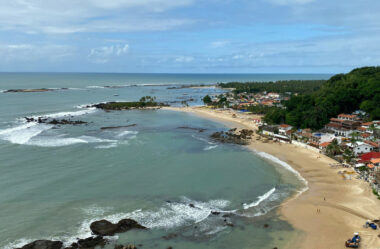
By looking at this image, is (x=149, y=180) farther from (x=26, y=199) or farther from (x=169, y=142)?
(x=169, y=142)

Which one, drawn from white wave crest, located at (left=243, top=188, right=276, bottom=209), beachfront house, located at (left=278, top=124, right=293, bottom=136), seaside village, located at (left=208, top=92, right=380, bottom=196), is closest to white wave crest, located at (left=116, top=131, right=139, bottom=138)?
seaside village, located at (left=208, top=92, right=380, bottom=196)

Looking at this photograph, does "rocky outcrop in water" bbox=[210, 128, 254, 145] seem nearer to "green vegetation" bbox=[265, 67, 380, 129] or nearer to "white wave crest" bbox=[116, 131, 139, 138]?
"green vegetation" bbox=[265, 67, 380, 129]

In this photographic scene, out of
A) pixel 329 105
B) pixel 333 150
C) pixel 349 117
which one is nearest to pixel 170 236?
pixel 333 150

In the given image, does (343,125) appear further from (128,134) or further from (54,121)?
(54,121)

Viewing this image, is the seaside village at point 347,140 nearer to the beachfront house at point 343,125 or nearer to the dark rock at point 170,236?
the beachfront house at point 343,125

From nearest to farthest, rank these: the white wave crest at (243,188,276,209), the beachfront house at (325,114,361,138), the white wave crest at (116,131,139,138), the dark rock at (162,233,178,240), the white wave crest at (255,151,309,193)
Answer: the dark rock at (162,233,178,240) < the white wave crest at (243,188,276,209) < the white wave crest at (255,151,309,193) < the beachfront house at (325,114,361,138) < the white wave crest at (116,131,139,138)

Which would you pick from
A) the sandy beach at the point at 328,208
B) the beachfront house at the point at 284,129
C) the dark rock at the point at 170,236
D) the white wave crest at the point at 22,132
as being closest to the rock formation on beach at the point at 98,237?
the dark rock at the point at 170,236
